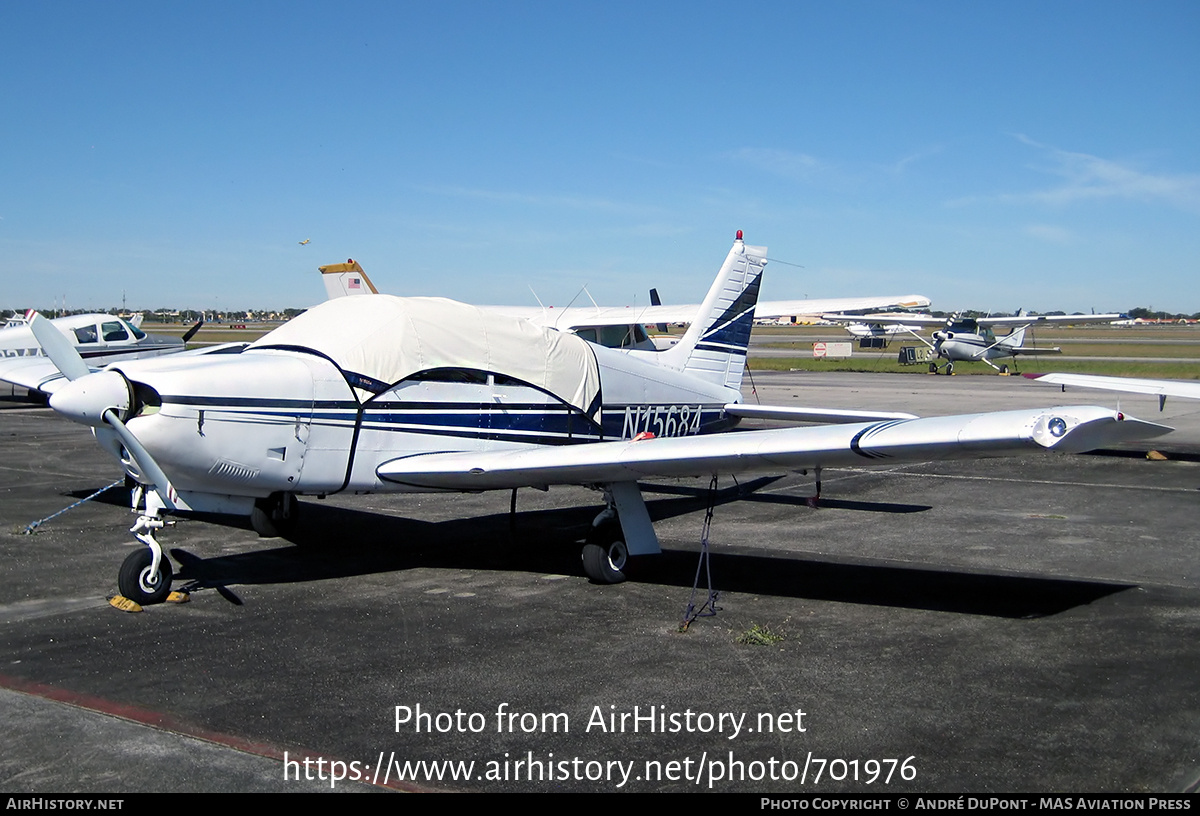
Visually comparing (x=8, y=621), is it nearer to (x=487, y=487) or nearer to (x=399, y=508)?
(x=487, y=487)

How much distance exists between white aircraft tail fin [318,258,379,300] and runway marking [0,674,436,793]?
2274 cm

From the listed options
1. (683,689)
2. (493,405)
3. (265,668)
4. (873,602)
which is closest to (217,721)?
(265,668)

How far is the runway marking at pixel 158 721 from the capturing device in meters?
4.97

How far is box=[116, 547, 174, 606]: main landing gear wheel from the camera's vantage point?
7.79 metres

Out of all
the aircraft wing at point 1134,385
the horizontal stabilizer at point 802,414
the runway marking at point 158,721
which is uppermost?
the aircraft wing at point 1134,385

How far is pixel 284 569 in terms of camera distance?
9.30 metres

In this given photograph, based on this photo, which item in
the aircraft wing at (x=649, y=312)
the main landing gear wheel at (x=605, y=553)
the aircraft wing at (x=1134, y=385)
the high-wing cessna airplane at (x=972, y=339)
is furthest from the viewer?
the high-wing cessna airplane at (x=972, y=339)

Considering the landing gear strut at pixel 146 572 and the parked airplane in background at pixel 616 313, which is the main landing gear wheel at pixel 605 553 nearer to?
the landing gear strut at pixel 146 572

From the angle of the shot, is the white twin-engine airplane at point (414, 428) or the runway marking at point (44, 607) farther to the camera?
the runway marking at point (44, 607)

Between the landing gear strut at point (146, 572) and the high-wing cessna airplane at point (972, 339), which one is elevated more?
the high-wing cessna airplane at point (972, 339)

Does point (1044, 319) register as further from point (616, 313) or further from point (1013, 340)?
point (616, 313)

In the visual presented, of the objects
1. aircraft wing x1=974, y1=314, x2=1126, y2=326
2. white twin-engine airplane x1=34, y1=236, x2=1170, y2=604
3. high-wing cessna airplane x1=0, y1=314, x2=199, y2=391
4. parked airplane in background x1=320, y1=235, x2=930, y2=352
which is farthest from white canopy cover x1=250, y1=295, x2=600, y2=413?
aircraft wing x1=974, y1=314, x2=1126, y2=326

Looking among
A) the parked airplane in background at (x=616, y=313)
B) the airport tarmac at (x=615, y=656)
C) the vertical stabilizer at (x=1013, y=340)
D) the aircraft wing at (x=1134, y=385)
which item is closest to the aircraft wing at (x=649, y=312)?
the parked airplane in background at (x=616, y=313)

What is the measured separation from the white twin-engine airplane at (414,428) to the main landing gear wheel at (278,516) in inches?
0.7
